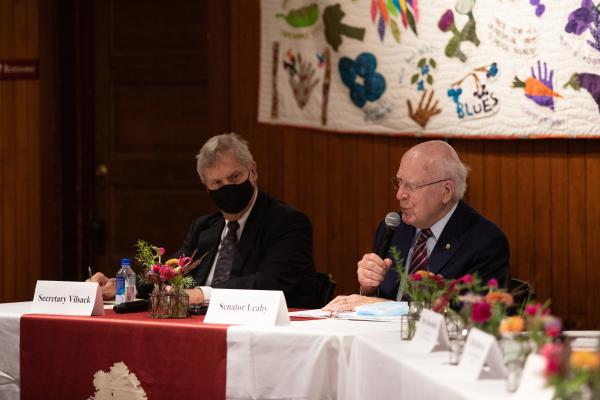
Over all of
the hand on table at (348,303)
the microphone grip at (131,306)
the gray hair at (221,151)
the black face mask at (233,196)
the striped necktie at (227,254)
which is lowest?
the microphone grip at (131,306)

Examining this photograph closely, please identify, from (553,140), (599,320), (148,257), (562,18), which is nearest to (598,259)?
(599,320)

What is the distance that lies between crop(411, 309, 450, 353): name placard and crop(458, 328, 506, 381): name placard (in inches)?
10.0

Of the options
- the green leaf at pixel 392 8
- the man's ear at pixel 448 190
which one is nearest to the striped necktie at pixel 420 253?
the man's ear at pixel 448 190

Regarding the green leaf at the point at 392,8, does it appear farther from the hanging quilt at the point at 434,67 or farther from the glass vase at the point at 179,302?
the glass vase at the point at 179,302

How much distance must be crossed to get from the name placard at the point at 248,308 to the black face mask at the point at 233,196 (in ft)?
2.91

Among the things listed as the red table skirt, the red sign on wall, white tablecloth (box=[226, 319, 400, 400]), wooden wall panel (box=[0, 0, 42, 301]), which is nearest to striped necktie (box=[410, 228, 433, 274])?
white tablecloth (box=[226, 319, 400, 400])

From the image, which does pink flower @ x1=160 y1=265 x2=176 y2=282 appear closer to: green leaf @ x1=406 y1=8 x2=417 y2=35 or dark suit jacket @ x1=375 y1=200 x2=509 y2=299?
dark suit jacket @ x1=375 y1=200 x2=509 y2=299

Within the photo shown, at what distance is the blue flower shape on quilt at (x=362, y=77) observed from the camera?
495 cm

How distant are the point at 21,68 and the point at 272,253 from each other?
2662 millimetres

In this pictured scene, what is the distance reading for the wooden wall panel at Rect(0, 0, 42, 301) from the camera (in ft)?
18.9

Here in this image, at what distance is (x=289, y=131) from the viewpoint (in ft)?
17.1

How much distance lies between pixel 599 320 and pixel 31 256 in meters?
3.31

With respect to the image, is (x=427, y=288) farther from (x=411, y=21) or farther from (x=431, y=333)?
(x=411, y=21)

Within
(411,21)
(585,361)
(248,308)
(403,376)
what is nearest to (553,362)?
(585,361)
